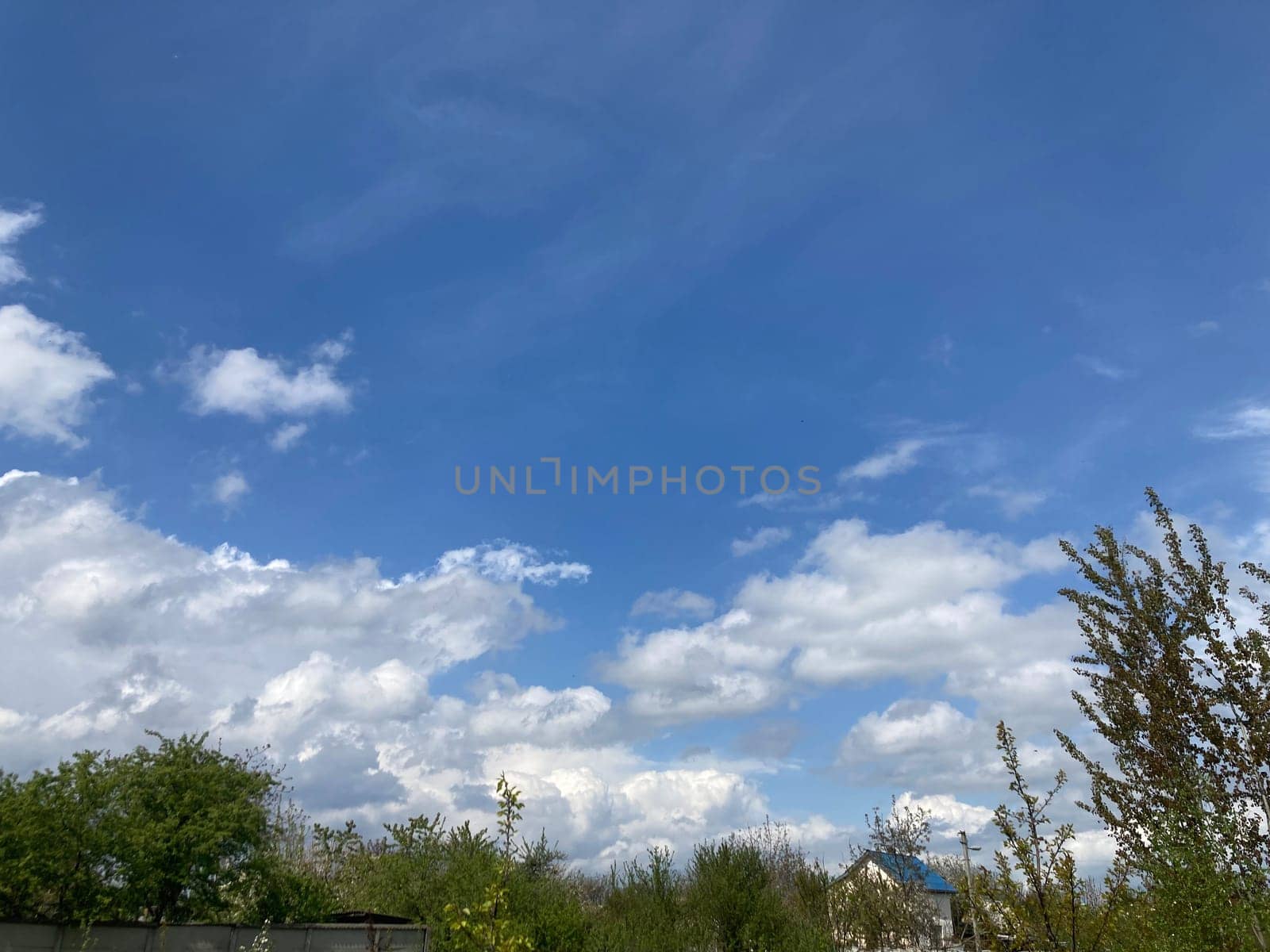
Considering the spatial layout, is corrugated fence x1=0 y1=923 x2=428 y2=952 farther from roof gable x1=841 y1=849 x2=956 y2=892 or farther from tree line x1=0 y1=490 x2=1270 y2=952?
roof gable x1=841 y1=849 x2=956 y2=892

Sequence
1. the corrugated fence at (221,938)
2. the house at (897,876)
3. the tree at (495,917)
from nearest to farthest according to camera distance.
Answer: the tree at (495,917) < the corrugated fence at (221,938) < the house at (897,876)

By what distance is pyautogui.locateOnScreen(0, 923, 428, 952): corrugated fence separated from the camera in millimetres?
23219

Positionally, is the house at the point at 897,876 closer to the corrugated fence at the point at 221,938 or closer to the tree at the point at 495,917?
the corrugated fence at the point at 221,938

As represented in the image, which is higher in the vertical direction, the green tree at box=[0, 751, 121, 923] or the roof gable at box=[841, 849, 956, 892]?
the green tree at box=[0, 751, 121, 923]

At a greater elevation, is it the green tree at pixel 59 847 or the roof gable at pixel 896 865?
the green tree at pixel 59 847

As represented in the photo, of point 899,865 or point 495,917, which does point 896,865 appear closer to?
point 899,865

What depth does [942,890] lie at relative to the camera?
2387 inches

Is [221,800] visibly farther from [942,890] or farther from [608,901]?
[942,890]

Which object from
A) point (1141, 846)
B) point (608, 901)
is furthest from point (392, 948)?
point (1141, 846)

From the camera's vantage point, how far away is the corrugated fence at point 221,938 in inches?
914

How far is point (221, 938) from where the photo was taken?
24984mm

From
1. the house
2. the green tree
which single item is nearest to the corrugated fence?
the green tree

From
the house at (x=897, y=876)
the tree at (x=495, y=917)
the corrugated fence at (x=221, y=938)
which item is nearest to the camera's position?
the tree at (x=495, y=917)

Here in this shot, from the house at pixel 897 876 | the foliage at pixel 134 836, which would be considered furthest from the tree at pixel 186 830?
the house at pixel 897 876
